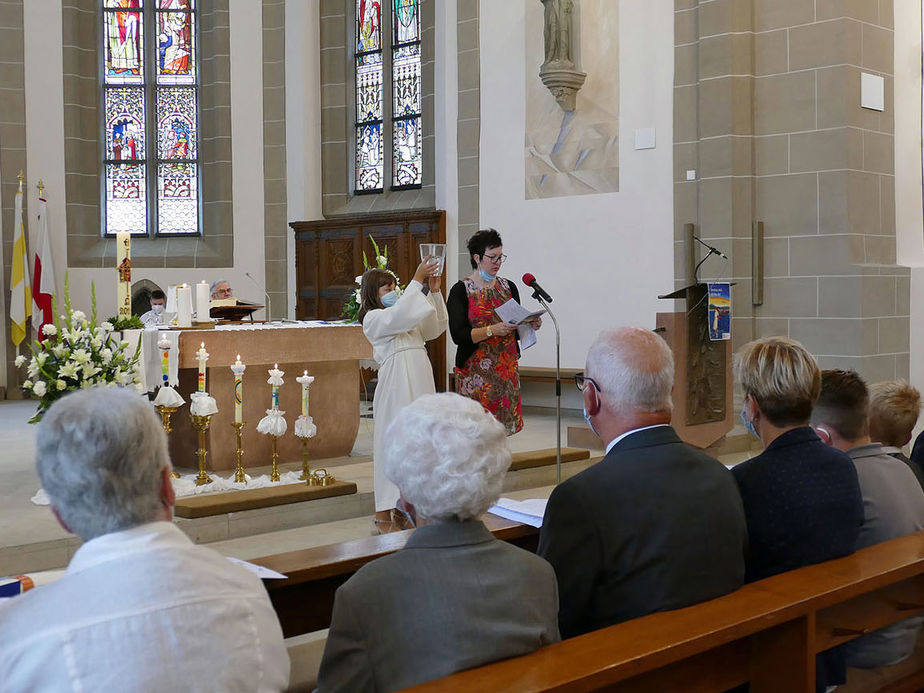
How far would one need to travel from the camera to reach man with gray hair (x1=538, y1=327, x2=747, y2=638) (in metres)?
2.08

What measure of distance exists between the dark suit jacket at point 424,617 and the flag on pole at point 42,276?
36.0 feet

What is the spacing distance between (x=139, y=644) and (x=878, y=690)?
204cm

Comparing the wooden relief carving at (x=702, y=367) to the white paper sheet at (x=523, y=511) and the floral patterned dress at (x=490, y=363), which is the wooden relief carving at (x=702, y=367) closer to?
the floral patterned dress at (x=490, y=363)

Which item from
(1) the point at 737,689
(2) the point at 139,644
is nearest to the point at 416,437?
(2) the point at 139,644

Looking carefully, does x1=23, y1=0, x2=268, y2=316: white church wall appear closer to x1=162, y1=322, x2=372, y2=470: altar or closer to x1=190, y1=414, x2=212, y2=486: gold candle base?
x1=162, y1=322, x2=372, y2=470: altar

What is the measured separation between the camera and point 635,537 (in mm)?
2104

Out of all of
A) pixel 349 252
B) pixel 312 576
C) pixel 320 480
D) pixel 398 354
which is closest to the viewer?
pixel 312 576

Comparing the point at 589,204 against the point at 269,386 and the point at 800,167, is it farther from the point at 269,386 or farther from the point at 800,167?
the point at 269,386

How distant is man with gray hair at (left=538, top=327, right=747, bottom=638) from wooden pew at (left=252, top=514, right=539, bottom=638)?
0.59 metres

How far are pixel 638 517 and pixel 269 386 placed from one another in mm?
5153

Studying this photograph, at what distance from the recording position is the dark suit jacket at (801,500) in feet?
8.03

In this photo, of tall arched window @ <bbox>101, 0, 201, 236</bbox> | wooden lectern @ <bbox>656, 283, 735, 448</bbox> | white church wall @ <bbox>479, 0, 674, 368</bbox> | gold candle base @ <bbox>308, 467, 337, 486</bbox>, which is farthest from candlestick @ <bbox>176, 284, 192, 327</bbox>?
tall arched window @ <bbox>101, 0, 201, 236</bbox>

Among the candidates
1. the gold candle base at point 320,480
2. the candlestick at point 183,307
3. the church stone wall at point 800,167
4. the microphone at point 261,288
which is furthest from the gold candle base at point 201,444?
the microphone at point 261,288

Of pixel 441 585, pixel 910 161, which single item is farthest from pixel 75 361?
pixel 910 161
